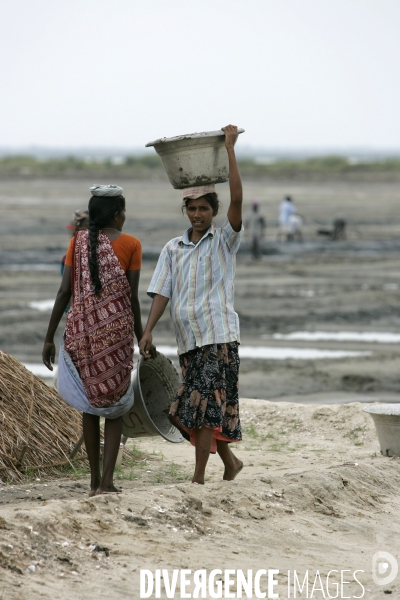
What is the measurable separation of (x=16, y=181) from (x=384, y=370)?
48689 mm

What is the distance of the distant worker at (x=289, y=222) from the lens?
25609 mm

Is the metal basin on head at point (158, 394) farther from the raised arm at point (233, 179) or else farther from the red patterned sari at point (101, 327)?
the raised arm at point (233, 179)

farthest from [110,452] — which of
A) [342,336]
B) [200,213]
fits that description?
[342,336]

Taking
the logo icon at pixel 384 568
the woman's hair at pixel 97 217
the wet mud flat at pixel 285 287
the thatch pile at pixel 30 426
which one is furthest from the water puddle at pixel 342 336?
the logo icon at pixel 384 568

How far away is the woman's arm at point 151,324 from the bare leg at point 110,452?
0.42m

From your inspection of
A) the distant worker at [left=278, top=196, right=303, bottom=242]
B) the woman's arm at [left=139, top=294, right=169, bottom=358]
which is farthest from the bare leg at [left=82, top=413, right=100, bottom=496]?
the distant worker at [left=278, top=196, right=303, bottom=242]

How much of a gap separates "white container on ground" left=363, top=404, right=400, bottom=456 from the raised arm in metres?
1.97

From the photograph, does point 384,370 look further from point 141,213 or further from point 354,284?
point 141,213

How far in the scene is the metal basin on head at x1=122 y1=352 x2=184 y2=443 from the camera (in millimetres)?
5630

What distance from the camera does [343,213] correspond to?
35750mm

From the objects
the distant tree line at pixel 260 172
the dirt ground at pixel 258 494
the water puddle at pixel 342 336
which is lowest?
the water puddle at pixel 342 336

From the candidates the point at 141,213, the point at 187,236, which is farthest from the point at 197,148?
the point at 141,213

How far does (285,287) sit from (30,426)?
11.5 meters

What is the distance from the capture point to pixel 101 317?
5.04m
